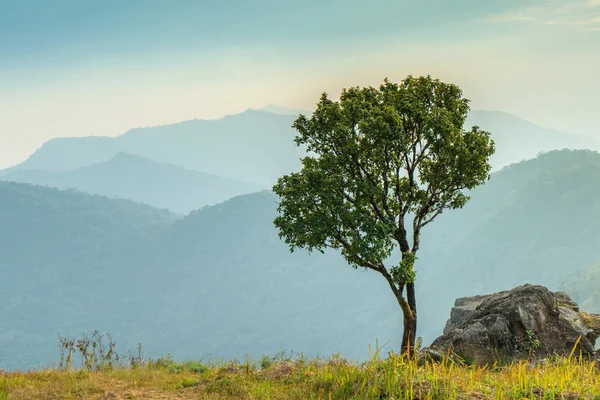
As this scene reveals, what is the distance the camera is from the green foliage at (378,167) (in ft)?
68.7

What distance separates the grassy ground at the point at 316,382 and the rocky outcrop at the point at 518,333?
487cm

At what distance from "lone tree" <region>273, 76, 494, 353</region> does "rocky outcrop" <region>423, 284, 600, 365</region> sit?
3.22 m

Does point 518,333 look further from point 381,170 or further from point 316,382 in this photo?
point 316,382

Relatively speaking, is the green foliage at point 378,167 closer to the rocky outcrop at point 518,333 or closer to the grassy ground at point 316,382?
the rocky outcrop at point 518,333

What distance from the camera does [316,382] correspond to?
11820mm

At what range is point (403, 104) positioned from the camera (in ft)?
71.2

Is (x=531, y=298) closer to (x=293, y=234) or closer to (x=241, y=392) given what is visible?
(x=293, y=234)

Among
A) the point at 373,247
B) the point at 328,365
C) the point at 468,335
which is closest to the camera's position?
the point at 328,365

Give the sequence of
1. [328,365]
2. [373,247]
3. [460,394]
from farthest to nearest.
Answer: [373,247]
[328,365]
[460,394]

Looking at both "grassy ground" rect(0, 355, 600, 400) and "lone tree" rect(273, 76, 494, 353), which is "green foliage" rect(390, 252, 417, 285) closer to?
"lone tree" rect(273, 76, 494, 353)

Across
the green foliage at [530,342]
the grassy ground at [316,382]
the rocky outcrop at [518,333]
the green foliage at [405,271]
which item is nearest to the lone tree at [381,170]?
the green foliage at [405,271]

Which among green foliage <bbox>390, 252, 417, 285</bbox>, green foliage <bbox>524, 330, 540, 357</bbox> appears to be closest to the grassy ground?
green foliage <bbox>524, 330, 540, 357</bbox>

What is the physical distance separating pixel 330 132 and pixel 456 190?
607 cm

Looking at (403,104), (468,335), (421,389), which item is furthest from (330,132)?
(421,389)
